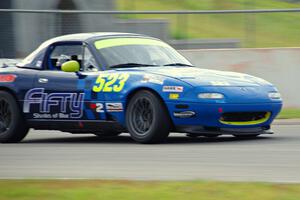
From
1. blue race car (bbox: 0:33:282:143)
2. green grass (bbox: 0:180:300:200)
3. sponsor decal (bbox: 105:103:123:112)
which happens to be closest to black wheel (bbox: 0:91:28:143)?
blue race car (bbox: 0:33:282:143)

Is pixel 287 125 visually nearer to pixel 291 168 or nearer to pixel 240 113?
pixel 240 113

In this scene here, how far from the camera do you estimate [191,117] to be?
10.8 m

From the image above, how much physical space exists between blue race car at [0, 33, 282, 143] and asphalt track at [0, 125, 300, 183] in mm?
248

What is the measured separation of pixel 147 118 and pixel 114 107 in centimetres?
54

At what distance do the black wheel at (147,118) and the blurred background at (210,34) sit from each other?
5625 mm

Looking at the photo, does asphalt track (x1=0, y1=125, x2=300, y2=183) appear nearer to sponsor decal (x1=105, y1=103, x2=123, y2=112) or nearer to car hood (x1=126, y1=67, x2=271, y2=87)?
sponsor decal (x1=105, y1=103, x2=123, y2=112)

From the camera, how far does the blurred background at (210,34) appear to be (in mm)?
16375

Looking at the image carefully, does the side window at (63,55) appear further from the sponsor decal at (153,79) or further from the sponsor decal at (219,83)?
the sponsor decal at (219,83)

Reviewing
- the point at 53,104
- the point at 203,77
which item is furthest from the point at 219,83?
→ the point at 53,104

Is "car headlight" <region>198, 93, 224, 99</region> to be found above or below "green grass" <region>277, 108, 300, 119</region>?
above

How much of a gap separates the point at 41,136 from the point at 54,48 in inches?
71.6

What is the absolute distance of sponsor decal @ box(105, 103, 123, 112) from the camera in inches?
443

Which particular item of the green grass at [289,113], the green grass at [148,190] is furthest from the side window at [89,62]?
the green grass at [289,113]

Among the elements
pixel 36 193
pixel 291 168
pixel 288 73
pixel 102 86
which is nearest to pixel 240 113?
pixel 102 86
